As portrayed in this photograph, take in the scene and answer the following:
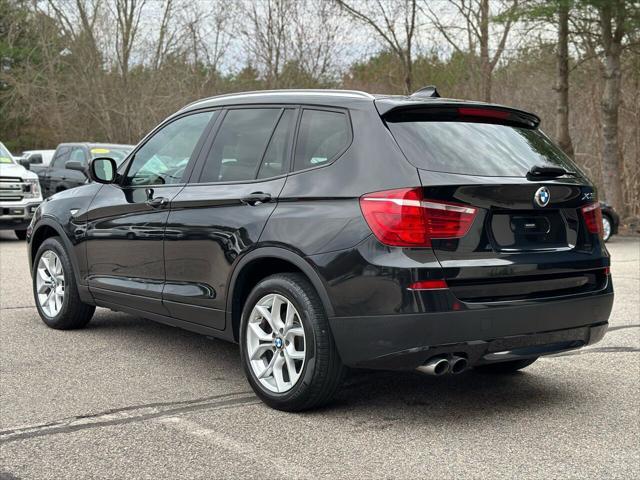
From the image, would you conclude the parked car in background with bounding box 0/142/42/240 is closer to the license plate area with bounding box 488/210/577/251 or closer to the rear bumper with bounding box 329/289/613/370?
the rear bumper with bounding box 329/289/613/370

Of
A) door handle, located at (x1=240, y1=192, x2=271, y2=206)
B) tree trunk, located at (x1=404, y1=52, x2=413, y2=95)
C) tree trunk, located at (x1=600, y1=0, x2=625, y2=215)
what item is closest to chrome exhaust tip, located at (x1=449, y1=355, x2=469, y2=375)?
door handle, located at (x1=240, y1=192, x2=271, y2=206)

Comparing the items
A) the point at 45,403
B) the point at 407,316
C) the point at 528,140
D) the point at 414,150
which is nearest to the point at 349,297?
the point at 407,316

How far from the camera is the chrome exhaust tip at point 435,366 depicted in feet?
13.8

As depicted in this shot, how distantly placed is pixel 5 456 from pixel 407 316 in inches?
77.9

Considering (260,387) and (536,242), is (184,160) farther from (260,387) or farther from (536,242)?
(536,242)

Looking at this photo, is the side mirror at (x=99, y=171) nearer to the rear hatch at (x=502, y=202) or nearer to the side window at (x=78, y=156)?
the rear hatch at (x=502, y=202)

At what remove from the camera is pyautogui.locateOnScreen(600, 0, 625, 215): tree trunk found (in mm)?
19844

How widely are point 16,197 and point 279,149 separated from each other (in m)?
11.7

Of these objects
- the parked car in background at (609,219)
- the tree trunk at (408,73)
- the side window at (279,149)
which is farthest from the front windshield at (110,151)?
the side window at (279,149)

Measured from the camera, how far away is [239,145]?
5.27 metres

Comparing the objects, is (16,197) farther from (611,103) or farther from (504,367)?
(611,103)

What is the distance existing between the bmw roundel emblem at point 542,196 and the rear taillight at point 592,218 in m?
0.36

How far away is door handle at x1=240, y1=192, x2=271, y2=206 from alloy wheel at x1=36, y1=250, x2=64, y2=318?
8.29 feet

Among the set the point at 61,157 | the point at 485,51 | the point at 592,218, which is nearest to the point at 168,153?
the point at 592,218
